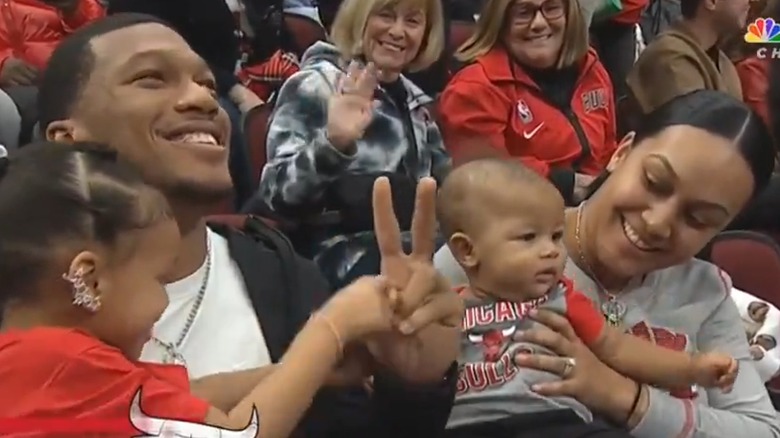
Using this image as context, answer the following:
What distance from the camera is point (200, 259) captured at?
161 cm

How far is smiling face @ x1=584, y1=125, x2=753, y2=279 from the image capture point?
5.68 feet

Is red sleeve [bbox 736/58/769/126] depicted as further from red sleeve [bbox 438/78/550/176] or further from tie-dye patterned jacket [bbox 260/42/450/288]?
tie-dye patterned jacket [bbox 260/42/450/288]

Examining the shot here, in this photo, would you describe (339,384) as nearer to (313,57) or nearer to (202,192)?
(202,192)

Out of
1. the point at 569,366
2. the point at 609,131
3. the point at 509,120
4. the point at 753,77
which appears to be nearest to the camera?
the point at 569,366

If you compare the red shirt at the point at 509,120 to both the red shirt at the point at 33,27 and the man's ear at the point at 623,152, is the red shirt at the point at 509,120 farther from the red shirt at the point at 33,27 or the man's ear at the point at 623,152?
the red shirt at the point at 33,27

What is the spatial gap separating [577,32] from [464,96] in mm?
383

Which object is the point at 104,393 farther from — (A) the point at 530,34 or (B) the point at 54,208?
(A) the point at 530,34

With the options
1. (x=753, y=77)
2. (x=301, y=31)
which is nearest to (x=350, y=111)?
(x=301, y=31)

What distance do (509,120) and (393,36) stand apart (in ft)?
1.20

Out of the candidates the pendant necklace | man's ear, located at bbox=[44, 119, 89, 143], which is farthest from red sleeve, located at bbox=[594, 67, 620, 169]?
man's ear, located at bbox=[44, 119, 89, 143]

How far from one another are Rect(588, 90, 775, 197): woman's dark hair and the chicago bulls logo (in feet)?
0.82

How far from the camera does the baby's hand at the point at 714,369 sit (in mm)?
1729

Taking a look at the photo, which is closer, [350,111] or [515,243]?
[515,243]

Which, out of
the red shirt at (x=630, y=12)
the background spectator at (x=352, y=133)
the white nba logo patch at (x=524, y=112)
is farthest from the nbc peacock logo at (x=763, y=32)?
the background spectator at (x=352, y=133)
